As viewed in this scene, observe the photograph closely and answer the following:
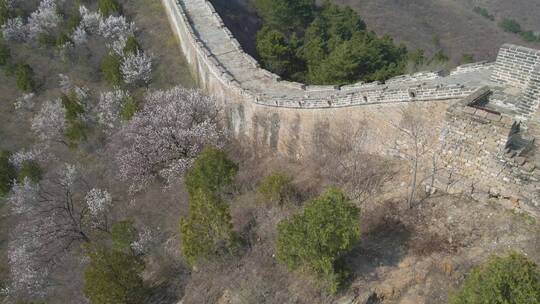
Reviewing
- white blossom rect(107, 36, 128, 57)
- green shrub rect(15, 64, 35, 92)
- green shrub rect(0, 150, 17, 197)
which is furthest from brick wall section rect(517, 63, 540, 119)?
green shrub rect(15, 64, 35, 92)

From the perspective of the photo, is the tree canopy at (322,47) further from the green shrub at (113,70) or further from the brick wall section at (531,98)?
the brick wall section at (531,98)

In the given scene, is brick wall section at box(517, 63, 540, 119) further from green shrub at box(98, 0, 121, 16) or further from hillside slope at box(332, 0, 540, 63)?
hillside slope at box(332, 0, 540, 63)

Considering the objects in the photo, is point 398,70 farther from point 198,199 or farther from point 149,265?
point 149,265

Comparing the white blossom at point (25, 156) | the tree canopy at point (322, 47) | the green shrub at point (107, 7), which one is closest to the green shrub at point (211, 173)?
the tree canopy at point (322, 47)

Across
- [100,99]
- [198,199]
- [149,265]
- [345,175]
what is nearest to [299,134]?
Result: [345,175]

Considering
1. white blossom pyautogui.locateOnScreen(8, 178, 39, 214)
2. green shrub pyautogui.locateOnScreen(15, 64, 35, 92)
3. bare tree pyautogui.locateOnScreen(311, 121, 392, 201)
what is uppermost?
bare tree pyautogui.locateOnScreen(311, 121, 392, 201)
